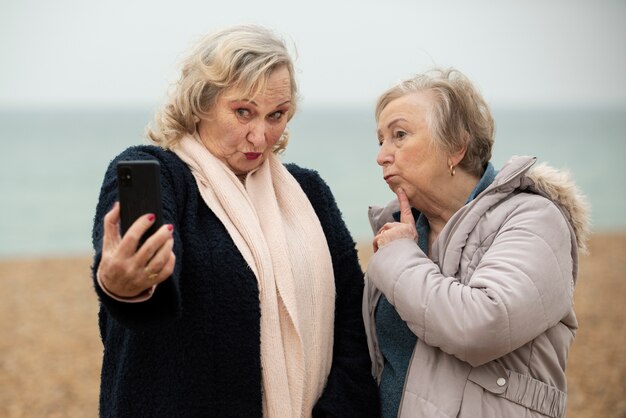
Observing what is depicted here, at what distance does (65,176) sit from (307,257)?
97.9ft

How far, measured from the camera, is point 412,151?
8.83 ft

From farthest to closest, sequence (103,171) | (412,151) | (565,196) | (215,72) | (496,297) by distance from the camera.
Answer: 1. (103,171)
2. (412,151)
3. (565,196)
4. (215,72)
5. (496,297)

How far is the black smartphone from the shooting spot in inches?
72.6

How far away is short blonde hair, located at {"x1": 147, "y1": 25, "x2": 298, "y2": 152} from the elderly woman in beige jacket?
50cm

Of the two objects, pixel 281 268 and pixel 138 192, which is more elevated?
pixel 138 192

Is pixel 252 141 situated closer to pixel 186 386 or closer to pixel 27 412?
pixel 186 386

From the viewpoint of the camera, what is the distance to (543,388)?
97.0 inches

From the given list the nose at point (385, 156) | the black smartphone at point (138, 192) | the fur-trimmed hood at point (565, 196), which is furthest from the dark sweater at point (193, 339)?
the fur-trimmed hood at point (565, 196)

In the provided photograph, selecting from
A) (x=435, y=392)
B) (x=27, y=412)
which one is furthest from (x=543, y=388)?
(x=27, y=412)

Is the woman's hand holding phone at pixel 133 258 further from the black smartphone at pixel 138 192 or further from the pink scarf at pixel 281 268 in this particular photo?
the pink scarf at pixel 281 268

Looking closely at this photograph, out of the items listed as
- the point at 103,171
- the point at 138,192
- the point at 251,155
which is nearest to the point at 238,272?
the point at 251,155

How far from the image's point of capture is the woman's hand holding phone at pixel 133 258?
1746mm

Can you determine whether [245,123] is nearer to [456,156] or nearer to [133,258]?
[456,156]

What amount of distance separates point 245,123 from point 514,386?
113 cm
